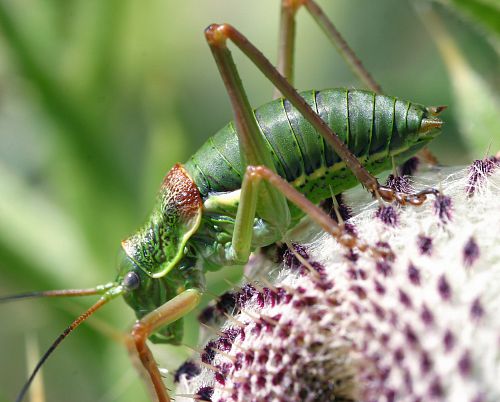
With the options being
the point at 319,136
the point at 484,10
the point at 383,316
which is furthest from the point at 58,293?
the point at 484,10

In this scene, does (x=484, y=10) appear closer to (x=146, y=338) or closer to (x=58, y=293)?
(x=146, y=338)

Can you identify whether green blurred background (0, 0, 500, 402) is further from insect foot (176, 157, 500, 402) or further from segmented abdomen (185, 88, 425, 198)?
insect foot (176, 157, 500, 402)

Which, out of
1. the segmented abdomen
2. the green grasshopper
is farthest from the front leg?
the segmented abdomen

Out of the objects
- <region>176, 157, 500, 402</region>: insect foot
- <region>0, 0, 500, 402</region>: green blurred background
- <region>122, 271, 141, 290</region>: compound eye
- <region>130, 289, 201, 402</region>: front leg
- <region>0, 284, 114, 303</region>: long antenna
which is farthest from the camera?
<region>0, 0, 500, 402</region>: green blurred background

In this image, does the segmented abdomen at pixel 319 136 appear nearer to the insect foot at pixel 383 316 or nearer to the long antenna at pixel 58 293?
the insect foot at pixel 383 316

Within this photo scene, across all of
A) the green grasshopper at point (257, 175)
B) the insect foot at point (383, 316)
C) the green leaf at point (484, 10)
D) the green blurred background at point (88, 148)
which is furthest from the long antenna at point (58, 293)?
the green leaf at point (484, 10)

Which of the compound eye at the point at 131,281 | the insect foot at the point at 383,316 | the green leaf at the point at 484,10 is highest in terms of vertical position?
the green leaf at the point at 484,10

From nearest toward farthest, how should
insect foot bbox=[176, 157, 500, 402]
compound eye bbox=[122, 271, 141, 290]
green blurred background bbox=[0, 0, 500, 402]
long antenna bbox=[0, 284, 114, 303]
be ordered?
insect foot bbox=[176, 157, 500, 402], long antenna bbox=[0, 284, 114, 303], compound eye bbox=[122, 271, 141, 290], green blurred background bbox=[0, 0, 500, 402]

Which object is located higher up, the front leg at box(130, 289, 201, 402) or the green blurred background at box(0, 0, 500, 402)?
the green blurred background at box(0, 0, 500, 402)
